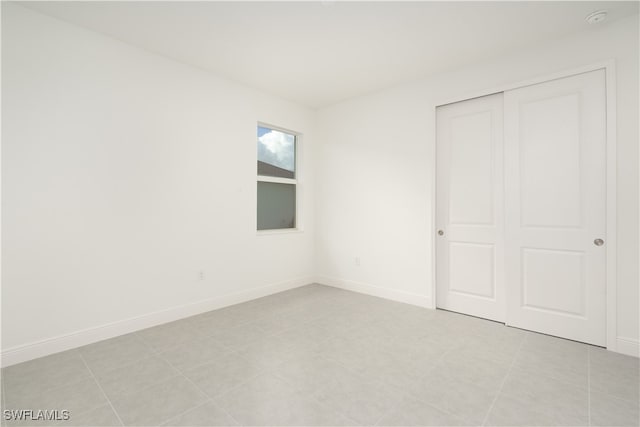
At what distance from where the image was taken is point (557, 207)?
2717 millimetres

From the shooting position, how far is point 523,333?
2.81 meters

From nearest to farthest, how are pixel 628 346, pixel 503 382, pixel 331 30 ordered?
1. pixel 503 382
2. pixel 628 346
3. pixel 331 30

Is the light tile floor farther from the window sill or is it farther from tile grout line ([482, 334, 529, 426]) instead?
the window sill

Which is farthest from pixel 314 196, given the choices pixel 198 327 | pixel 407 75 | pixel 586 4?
pixel 586 4

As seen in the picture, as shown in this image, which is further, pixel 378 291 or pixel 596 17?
pixel 378 291

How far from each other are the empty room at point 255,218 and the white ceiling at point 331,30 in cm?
2

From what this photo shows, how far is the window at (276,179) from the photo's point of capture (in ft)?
13.7

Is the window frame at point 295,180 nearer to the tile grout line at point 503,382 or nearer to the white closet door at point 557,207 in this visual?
the white closet door at point 557,207

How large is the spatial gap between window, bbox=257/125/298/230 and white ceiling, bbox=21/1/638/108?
106 centimetres

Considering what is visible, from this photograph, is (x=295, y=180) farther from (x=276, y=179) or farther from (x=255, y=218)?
(x=255, y=218)

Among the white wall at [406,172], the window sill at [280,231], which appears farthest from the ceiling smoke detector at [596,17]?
the window sill at [280,231]

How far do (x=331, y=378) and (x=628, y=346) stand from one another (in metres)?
2.43
